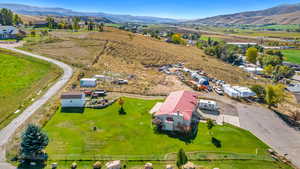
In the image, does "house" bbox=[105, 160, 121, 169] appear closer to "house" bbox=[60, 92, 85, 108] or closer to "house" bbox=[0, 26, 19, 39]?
"house" bbox=[60, 92, 85, 108]

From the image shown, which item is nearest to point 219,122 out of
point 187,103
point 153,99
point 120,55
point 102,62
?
point 187,103

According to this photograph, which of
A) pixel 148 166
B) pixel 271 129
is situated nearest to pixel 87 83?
pixel 148 166

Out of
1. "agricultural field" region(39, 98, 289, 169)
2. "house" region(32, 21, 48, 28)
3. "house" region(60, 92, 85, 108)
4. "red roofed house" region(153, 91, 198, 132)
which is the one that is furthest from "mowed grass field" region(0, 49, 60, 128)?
"house" region(32, 21, 48, 28)

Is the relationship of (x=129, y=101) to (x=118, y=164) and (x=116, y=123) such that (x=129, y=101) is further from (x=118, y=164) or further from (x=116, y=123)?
(x=118, y=164)

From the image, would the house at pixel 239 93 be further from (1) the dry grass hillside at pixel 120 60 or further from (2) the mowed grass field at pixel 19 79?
(2) the mowed grass field at pixel 19 79

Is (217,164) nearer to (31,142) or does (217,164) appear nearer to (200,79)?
(31,142)
